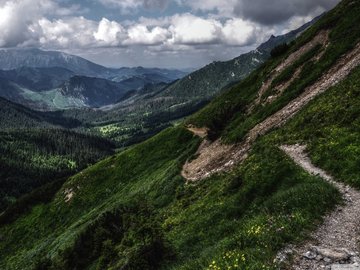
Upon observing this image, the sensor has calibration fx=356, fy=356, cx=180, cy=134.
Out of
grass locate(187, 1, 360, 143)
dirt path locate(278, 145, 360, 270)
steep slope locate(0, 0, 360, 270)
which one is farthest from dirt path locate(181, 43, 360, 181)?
dirt path locate(278, 145, 360, 270)

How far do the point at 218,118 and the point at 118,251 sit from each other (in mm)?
33949

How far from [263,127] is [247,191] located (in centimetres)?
1894

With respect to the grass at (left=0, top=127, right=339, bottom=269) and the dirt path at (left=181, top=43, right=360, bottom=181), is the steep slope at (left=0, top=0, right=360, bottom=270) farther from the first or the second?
the dirt path at (left=181, top=43, right=360, bottom=181)

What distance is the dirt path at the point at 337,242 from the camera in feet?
43.0

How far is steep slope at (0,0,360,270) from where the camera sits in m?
17.3

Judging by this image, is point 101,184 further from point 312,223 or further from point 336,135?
point 312,223

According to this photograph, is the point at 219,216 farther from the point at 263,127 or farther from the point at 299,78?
the point at 299,78

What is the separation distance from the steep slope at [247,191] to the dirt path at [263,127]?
346 mm

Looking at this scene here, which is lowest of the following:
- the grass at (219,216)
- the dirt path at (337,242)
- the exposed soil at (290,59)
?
the grass at (219,216)

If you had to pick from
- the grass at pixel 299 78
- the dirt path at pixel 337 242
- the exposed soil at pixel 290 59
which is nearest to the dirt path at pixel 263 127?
the grass at pixel 299 78

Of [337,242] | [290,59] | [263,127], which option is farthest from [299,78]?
[337,242]

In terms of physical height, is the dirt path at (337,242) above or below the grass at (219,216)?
above

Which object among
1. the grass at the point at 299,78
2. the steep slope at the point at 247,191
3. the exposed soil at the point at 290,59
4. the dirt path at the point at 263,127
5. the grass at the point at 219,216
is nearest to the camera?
the grass at the point at 219,216

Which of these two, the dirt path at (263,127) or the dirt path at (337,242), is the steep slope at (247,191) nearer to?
the dirt path at (263,127)
